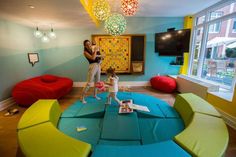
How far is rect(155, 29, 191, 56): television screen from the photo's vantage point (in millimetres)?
4114

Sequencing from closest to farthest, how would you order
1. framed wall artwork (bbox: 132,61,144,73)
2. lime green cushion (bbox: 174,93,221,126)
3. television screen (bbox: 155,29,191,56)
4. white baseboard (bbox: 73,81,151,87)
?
lime green cushion (bbox: 174,93,221,126) < television screen (bbox: 155,29,191,56) < framed wall artwork (bbox: 132,61,144,73) < white baseboard (bbox: 73,81,151,87)

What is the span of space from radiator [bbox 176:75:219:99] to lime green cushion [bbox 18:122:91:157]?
3168 mm

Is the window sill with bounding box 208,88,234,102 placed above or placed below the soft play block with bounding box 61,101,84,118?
above

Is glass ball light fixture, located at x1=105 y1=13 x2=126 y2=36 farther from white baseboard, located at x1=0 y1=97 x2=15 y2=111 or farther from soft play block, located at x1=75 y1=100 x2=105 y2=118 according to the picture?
white baseboard, located at x1=0 y1=97 x2=15 y2=111

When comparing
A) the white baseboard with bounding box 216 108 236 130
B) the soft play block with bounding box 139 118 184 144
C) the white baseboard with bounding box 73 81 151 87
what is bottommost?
the white baseboard with bounding box 216 108 236 130

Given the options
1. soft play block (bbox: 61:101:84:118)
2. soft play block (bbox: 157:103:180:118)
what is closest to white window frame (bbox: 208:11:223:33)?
soft play block (bbox: 157:103:180:118)

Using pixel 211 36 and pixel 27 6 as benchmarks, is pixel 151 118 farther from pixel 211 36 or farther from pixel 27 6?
pixel 211 36

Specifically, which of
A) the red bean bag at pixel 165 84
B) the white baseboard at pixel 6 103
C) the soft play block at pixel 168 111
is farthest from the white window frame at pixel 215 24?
the white baseboard at pixel 6 103

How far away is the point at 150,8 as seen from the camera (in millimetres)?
3818

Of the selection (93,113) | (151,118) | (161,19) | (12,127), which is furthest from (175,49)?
(12,127)

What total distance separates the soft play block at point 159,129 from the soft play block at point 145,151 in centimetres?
38

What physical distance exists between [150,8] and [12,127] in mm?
4407

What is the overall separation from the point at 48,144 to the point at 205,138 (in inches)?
60.9

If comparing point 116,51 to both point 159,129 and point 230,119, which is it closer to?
point 159,129
